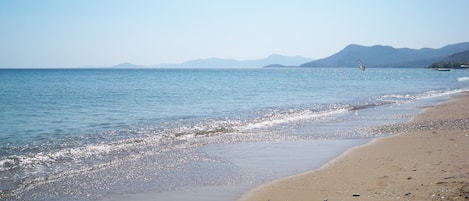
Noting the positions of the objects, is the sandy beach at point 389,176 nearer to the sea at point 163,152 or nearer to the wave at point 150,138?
the sea at point 163,152

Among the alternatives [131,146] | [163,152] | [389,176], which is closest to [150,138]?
[131,146]

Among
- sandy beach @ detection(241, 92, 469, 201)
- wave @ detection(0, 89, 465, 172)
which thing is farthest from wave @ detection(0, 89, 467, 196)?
sandy beach @ detection(241, 92, 469, 201)

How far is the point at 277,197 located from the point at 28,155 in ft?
30.6

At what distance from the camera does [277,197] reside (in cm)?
835

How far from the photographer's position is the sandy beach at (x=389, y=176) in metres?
7.67

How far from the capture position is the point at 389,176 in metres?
9.25

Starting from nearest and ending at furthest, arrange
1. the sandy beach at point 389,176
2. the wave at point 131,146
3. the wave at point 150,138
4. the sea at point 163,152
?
the sandy beach at point 389,176 < the sea at point 163,152 < the wave at point 131,146 < the wave at point 150,138

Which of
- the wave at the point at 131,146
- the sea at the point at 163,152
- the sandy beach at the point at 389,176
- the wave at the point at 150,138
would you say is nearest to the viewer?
the sandy beach at the point at 389,176

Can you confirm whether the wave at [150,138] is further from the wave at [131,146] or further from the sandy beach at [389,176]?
the sandy beach at [389,176]

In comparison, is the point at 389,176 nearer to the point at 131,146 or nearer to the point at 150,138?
the point at 131,146

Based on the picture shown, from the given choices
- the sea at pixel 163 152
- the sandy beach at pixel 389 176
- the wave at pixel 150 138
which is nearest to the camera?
the sandy beach at pixel 389 176

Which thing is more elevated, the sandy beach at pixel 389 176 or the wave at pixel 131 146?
the sandy beach at pixel 389 176

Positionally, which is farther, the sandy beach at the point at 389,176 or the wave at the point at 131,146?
the wave at the point at 131,146

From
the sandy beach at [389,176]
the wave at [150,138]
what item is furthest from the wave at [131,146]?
the sandy beach at [389,176]
